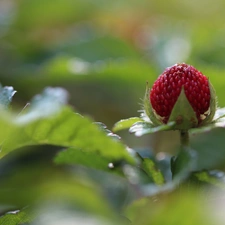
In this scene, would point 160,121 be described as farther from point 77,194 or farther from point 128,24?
point 128,24

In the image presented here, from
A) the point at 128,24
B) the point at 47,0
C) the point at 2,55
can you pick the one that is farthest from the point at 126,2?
the point at 2,55

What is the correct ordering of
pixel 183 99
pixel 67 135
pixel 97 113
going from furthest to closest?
pixel 97 113 < pixel 183 99 < pixel 67 135

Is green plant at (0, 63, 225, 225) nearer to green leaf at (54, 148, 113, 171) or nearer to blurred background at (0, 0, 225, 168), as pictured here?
green leaf at (54, 148, 113, 171)

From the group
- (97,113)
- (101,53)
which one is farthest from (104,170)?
(101,53)

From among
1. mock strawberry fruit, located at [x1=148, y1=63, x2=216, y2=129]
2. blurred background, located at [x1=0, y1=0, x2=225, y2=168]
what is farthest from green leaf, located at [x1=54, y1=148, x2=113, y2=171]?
blurred background, located at [x1=0, y1=0, x2=225, y2=168]

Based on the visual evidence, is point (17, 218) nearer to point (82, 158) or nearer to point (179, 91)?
point (82, 158)

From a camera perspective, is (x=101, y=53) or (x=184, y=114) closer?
(x=184, y=114)
